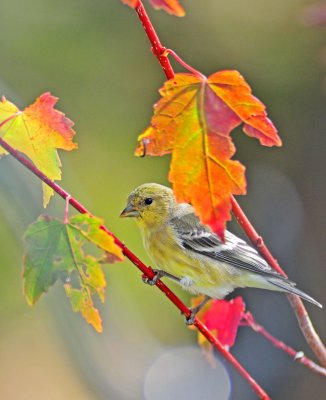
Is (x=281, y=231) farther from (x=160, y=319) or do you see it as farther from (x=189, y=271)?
(x=189, y=271)

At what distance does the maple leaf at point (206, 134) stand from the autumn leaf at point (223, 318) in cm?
74

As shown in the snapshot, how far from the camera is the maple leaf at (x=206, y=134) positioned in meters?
1.26

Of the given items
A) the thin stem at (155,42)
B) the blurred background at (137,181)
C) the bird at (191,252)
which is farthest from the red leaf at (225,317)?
the blurred background at (137,181)

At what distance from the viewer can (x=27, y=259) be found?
139 cm

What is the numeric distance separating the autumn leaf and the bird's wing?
1.18 ft

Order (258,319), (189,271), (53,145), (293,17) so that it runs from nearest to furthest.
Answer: (53,145)
(189,271)
(258,319)
(293,17)

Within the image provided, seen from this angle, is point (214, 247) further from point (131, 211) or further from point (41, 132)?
point (41, 132)

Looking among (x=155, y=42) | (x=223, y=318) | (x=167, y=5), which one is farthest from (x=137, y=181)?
(x=167, y=5)

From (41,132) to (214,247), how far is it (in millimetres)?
1172

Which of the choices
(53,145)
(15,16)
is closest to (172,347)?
(15,16)

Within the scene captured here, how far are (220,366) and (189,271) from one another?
8.77 feet

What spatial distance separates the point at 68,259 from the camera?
1444mm

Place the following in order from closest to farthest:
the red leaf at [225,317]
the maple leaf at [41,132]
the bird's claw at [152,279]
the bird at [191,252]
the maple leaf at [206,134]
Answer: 1. the maple leaf at [206,134]
2. the maple leaf at [41,132]
3. the bird's claw at [152,279]
4. the red leaf at [225,317]
5. the bird at [191,252]

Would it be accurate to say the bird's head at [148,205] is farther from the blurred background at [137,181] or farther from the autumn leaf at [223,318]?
the blurred background at [137,181]
